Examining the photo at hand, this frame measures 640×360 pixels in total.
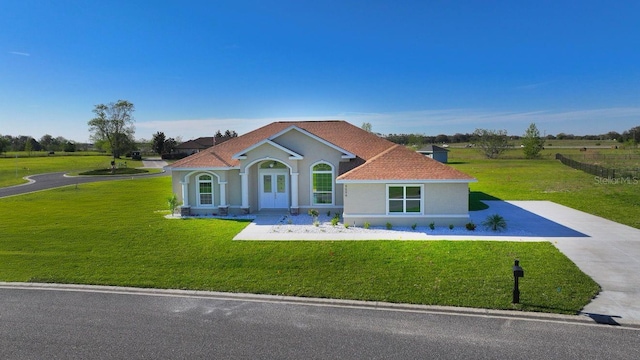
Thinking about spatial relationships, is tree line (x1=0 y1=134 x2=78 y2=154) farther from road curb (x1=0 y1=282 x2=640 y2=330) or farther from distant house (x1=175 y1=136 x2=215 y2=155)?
road curb (x1=0 y1=282 x2=640 y2=330)

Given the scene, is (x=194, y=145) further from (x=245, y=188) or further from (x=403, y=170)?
(x=403, y=170)

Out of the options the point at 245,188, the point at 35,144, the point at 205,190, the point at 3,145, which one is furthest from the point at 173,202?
the point at 35,144

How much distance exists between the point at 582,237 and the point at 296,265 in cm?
1181

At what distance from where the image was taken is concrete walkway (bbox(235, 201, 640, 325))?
30.3 feet

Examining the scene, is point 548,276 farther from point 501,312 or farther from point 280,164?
point 280,164

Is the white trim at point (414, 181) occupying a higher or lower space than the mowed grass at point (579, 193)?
higher

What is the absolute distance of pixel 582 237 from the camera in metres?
15.3

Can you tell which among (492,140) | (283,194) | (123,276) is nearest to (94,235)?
(123,276)

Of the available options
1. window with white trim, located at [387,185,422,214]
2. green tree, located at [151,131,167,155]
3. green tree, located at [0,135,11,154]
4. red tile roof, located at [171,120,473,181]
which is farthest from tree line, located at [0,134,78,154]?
window with white trim, located at [387,185,422,214]

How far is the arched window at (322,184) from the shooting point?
21.1 m

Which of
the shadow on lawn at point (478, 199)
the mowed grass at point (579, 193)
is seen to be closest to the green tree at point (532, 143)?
the mowed grass at point (579, 193)

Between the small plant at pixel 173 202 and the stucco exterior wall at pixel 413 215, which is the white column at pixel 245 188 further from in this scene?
the stucco exterior wall at pixel 413 215

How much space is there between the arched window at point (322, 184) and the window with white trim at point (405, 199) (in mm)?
4105

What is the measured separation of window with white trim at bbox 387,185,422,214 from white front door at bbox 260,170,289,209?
21.5ft
